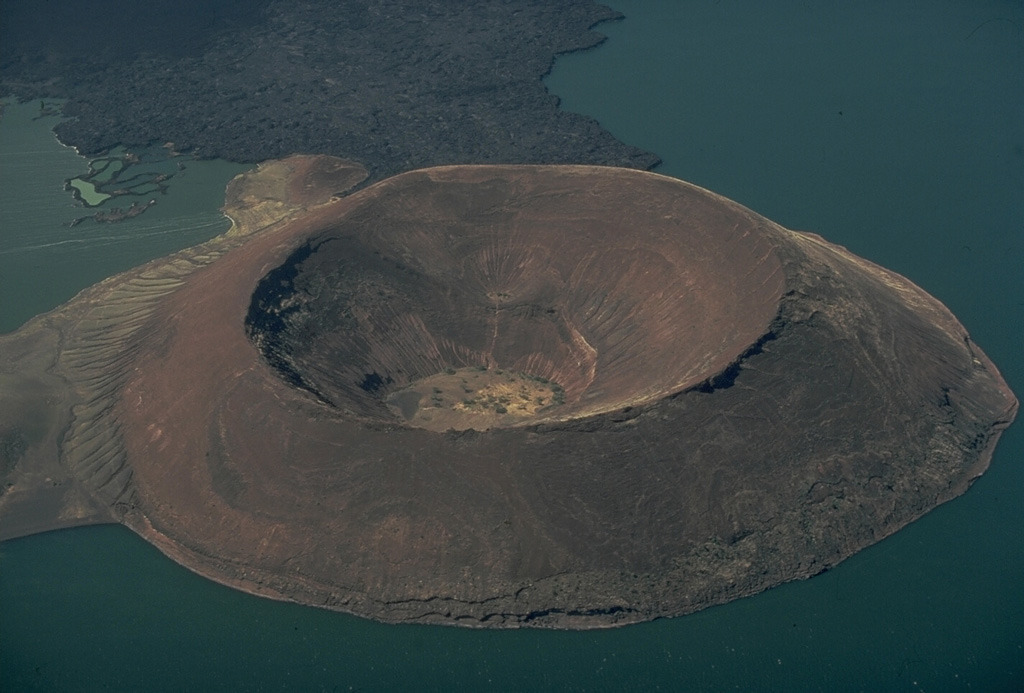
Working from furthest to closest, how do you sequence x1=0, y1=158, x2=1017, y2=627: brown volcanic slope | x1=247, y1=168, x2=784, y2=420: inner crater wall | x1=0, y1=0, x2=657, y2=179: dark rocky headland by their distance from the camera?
x1=0, y1=0, x2=657, y2=179: dark rocky headland → x1=247, y1=168, x2=784, y2=420: inner crater wall → x1=0, y1=158, x2=1017, y2=627: brown volcanic slope

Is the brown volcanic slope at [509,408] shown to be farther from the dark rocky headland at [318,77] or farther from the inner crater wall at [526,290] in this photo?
the dark rocky headland at [318,77]

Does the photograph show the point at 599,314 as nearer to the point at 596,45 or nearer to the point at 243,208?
the point at 243,208

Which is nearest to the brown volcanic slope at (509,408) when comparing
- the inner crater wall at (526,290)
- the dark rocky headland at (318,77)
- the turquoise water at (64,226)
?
the inner crater wall at (526,290)

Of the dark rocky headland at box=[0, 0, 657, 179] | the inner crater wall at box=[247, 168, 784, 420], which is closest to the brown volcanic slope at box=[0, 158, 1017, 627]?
the inner crater wall at box=[247, 168, 784, 420]

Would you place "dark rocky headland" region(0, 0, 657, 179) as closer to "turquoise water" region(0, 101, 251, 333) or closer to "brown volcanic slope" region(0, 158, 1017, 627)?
"turquoise water" region(0, 101, 251, 333)

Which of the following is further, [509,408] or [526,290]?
[526,290]

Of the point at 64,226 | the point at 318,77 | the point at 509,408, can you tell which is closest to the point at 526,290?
the point at 509,408

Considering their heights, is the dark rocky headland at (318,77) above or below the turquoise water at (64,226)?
above

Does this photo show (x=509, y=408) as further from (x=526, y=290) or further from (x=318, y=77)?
(x=318, y=77)
